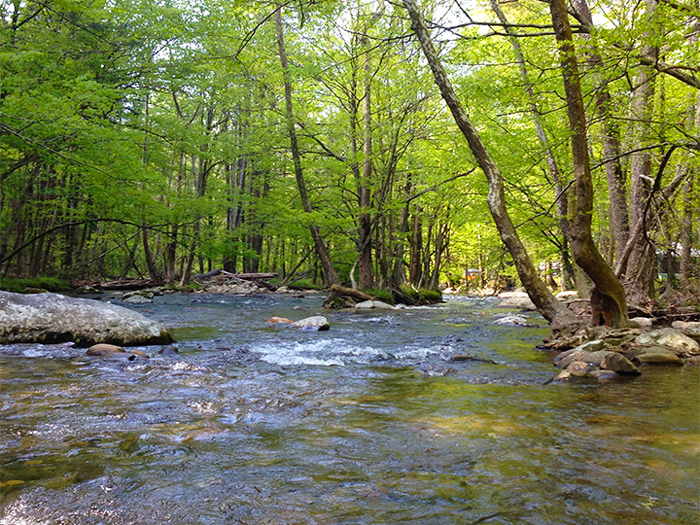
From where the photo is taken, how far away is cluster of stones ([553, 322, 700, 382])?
16.8 feet

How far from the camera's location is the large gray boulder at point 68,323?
6.25 m

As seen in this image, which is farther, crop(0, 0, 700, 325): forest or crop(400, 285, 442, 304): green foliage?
crop(400, 285, 442, 304): green foliage

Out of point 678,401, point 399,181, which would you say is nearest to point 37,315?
point 678,401

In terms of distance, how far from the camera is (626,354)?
6035 mm

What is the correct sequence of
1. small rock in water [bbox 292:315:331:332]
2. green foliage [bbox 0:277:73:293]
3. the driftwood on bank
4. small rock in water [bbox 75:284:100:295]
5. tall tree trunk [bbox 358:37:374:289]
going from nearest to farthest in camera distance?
small rock in water [bbox 292:315:331:332] < green foliage [bbox 0:277:73:293] < tall tree trunk [bbox 358:37:374:289] < small rock in water [bbox 75:284:100:295] < the driftwood on bank

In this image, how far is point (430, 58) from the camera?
723 centimetres

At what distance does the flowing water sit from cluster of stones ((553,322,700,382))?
30 cm

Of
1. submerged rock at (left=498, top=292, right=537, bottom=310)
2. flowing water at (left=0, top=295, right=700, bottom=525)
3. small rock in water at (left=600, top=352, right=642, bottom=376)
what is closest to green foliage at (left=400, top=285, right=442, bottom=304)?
submerged rock at (left=498, top=292, right=537, bottom=310)

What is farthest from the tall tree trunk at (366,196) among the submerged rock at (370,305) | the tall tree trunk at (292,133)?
the submerged rock at (370,305)

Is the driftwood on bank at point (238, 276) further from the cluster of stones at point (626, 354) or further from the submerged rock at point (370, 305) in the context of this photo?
the cluster of stones at point (626, 354)

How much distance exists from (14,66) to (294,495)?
565 inches

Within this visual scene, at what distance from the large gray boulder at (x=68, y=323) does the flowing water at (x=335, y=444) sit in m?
0.82

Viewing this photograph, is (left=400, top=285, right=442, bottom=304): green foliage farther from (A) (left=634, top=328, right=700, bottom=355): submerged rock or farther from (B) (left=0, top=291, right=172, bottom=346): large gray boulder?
(B) (left=0, top=291, right=172, bottom=346): large gray boulder

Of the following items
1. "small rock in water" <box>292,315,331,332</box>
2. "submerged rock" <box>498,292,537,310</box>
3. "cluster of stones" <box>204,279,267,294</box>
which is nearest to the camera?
"small rock in water" <box>292,315,331,332</box>
